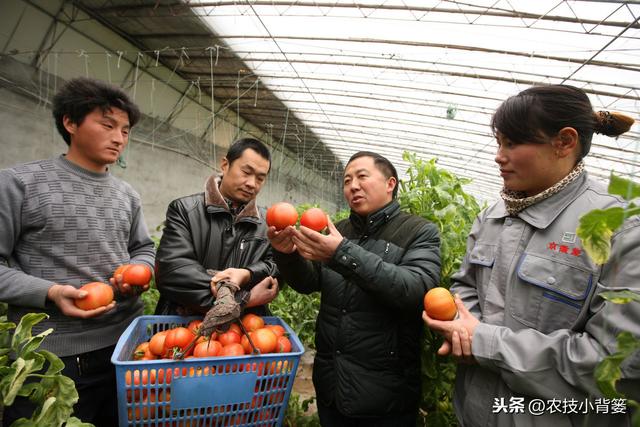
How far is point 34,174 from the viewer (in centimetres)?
168

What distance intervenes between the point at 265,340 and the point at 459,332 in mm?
778

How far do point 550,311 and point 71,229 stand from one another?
2.11m

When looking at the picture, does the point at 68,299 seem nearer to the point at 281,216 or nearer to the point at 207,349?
the point at 207,349

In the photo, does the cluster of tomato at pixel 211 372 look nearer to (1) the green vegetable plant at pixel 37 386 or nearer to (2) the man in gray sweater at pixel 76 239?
(1) the green vegetable plant at pixel 37 386

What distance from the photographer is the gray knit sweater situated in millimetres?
1573

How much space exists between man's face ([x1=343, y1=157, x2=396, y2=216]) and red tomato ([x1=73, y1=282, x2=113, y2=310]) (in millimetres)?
1256

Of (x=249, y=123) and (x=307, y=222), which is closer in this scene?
(x=307, y=222)

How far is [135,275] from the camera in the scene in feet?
5.76

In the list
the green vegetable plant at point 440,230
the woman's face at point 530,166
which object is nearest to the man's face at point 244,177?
the green vegetable plant at point 440,230

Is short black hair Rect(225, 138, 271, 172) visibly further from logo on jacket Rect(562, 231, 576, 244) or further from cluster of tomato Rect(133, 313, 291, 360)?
logo on jacket Rect(562, 231, 576, 244)

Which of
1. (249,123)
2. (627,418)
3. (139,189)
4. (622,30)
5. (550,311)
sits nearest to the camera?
(627,418)

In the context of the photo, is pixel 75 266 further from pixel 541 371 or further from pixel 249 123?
pixel 249 123

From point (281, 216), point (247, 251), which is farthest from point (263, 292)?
point (281, 216)

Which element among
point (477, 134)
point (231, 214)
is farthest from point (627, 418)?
point (477, 134)
